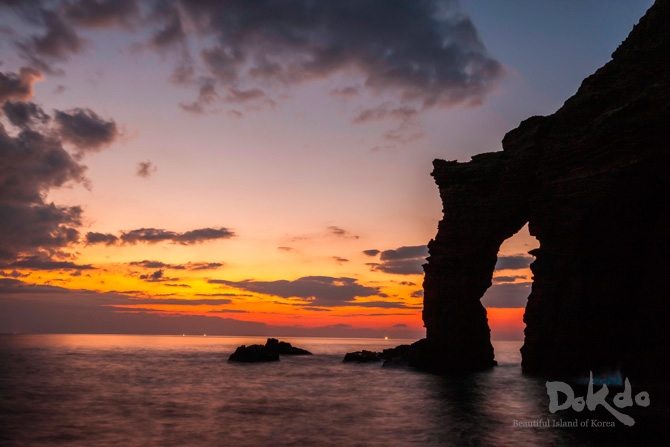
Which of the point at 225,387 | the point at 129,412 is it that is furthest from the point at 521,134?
the point at 129,412

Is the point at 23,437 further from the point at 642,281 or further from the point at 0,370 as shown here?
the point at 0,370

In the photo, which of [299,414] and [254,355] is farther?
[254,355]

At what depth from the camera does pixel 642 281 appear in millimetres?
31859

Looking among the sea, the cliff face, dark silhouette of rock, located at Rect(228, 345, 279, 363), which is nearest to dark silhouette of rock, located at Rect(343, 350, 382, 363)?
dark silhouette of rock, located at Rect(228, 345, 279, 363)

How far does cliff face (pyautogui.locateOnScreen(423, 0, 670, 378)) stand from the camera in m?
28.6

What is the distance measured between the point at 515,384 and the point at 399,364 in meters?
22.3

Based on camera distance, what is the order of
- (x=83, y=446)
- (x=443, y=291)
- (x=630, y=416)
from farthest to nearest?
(x=443, y=291) → (x=630, y=416) → (x=83, y=446)

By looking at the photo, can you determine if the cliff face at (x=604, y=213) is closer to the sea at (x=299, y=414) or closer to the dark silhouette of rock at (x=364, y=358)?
the sea at (x=299, y=414)

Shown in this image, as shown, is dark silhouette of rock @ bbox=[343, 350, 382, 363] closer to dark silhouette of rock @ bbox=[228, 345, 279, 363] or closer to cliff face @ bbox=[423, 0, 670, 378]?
dark silhouette of rock @ bbox=[228, 345, 279, 363]

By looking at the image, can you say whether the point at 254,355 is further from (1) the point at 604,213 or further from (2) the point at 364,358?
(1) the point at 604,213

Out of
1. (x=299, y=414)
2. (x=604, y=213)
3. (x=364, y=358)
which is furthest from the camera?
(x=364, y=358)

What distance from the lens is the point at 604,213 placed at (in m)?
31.8

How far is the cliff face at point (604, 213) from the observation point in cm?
2859

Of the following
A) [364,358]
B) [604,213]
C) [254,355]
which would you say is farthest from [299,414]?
[254,355]
